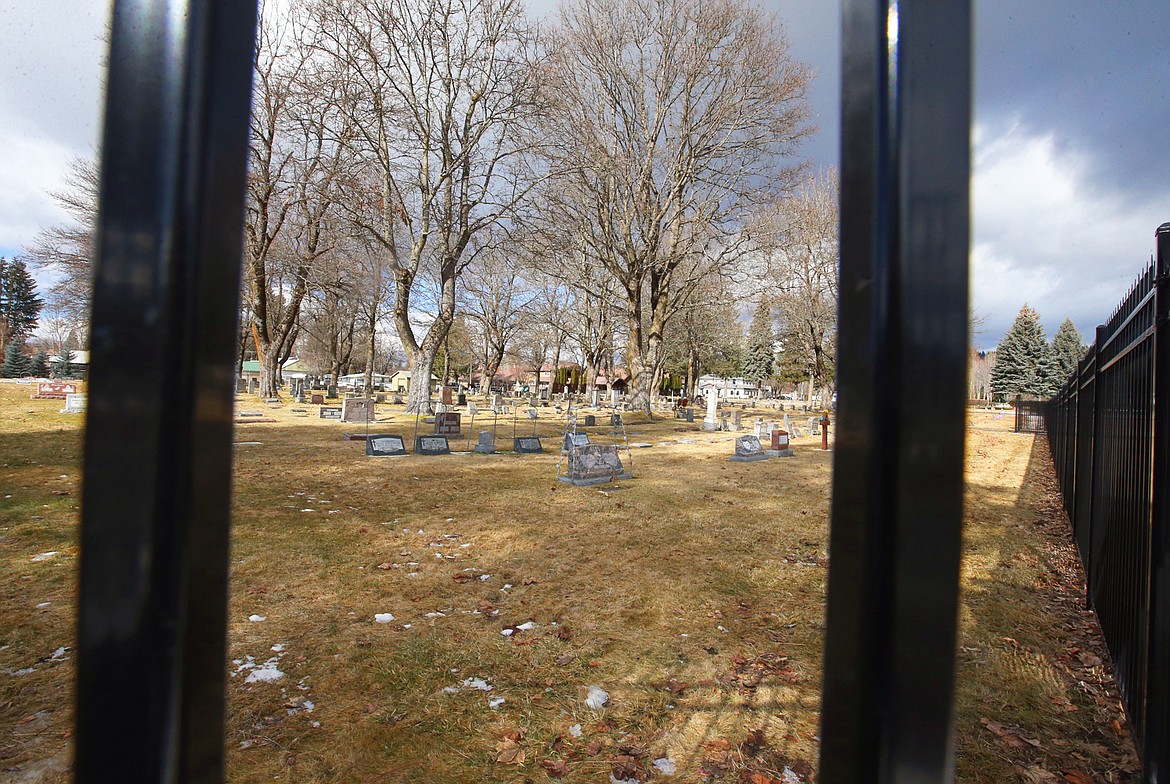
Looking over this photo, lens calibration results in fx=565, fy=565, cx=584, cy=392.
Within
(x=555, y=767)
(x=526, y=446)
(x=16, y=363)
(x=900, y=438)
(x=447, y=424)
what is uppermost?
(x=16, y=363)

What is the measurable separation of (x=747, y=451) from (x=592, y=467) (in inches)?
258

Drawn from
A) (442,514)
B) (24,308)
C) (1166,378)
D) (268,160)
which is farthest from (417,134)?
(24,308)

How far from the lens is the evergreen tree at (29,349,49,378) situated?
184ft

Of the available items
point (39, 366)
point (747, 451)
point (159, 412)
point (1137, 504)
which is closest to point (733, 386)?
point (747, 451)

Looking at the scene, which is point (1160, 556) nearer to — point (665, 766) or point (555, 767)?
point (665, 766)

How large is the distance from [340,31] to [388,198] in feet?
18.0

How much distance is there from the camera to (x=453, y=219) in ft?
77.9

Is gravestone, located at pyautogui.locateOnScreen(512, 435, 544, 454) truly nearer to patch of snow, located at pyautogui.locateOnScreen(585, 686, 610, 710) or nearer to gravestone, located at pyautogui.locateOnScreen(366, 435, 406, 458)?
gravestone, located at pyautogui.locateOnScreen(366, 435, 406, 458)

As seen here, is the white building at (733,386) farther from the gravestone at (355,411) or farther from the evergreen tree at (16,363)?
the evergreen tree at (16,363)

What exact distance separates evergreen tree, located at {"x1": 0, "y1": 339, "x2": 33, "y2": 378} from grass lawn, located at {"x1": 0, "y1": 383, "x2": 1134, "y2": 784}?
5818 cm

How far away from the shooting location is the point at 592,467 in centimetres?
1107

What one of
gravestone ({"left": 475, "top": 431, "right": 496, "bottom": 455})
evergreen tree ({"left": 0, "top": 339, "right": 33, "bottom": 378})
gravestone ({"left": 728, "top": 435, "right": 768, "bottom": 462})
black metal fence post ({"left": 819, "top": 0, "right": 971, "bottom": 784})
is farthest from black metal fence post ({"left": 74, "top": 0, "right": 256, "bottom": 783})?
evergreen tree ({"left": 0, "top": 339, "right": 33, "bottom": 378})

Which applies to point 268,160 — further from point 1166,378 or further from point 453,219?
point 1166,378

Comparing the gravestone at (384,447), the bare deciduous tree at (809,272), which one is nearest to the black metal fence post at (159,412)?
the gravestone at (384,447)
